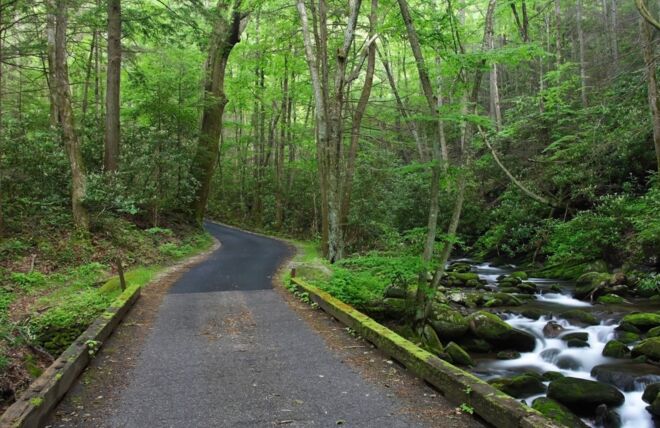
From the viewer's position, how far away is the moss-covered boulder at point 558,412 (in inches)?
260

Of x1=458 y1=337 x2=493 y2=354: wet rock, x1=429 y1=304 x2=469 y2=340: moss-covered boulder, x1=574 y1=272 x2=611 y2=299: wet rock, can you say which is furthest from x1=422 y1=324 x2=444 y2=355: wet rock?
x1=574 y1=272 x2=611 y2=299: wet rock

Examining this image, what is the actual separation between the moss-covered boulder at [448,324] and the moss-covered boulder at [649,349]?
310 cm

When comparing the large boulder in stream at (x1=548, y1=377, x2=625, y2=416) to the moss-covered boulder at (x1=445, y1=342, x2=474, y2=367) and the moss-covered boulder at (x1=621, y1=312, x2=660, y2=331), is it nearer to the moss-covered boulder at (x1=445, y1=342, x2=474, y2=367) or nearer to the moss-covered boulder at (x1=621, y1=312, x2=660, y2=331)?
the moss-covered boulder at (x1=445, y1=342, x2=474, y2=367)

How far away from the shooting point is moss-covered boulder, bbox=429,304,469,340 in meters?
10.4

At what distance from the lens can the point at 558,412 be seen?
6.76 meters

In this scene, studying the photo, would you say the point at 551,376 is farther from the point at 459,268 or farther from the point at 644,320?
the point at 459,268

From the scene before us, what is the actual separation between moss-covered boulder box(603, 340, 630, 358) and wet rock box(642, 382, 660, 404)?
6.51 ft

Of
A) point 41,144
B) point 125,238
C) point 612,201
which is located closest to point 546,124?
point 612,201

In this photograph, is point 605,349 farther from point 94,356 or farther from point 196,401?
point 94,356

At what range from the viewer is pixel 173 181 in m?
22.5

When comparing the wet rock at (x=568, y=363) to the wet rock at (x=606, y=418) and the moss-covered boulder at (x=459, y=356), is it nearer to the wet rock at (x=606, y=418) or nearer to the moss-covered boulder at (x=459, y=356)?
the moss-covered boulder at (x=459, y=356)

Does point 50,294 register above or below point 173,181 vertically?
below

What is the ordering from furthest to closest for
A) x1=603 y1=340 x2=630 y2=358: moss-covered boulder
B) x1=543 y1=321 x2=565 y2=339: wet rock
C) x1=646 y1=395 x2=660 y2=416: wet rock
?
x1=543 y1=321 x2=565 y2=339: wet rock < x1=603 y1=340 x2=630 y2=358: moss-covered boulder < x1=646 y1=395 x2=660 y2=416: wet rock

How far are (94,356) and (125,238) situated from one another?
1085 centimetres
